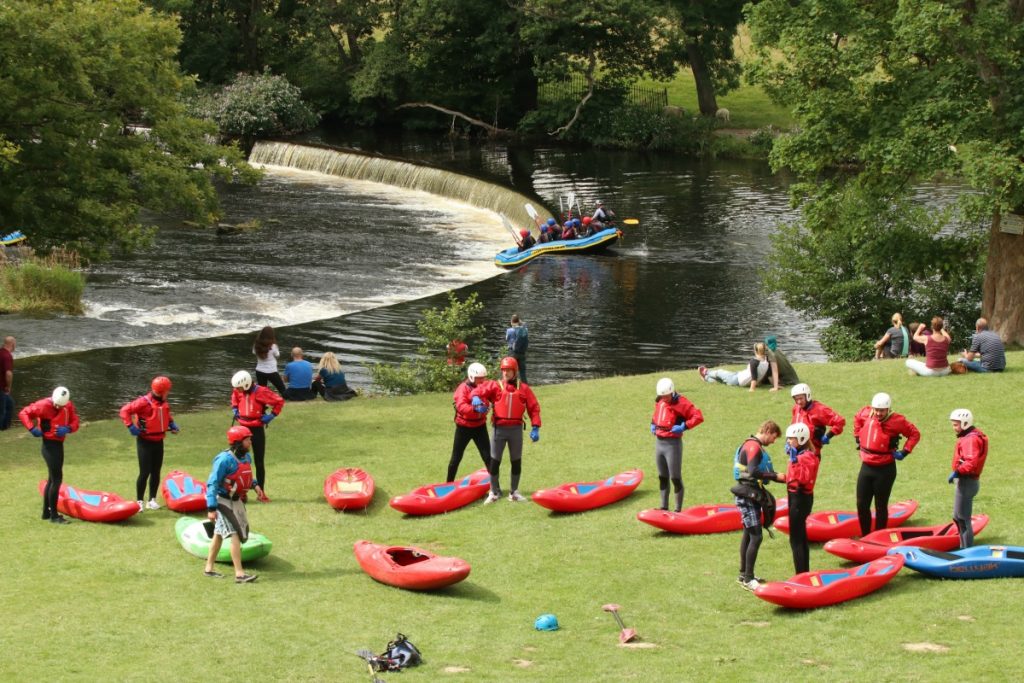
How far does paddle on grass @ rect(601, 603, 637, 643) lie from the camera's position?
41.9ft

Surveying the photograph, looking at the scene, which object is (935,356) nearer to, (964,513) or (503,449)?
(964,513)

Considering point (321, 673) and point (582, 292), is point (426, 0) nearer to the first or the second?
point (582, 292)

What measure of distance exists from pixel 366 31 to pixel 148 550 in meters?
64.7

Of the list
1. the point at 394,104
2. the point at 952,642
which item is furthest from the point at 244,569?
the point at 394,104

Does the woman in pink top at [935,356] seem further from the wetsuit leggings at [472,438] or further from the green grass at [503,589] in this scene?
the wetsuit leggings at [472,438]

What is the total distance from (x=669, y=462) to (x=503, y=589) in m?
2.86

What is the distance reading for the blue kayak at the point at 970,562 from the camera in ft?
45.0

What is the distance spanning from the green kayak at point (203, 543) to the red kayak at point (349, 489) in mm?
1806

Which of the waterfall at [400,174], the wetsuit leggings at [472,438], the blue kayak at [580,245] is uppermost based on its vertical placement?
the waterfall at [400,174]

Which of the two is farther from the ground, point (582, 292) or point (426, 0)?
point (426, 0)

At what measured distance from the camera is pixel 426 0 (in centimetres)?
6988

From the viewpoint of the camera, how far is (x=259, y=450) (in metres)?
18.2

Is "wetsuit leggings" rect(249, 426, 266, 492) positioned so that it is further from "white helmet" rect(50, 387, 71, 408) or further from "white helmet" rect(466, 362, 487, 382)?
"white helmet" rect(466, 362, 487, 382)

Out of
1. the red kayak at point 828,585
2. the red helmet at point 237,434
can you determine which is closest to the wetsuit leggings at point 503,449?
the red helmet at point 237,434
